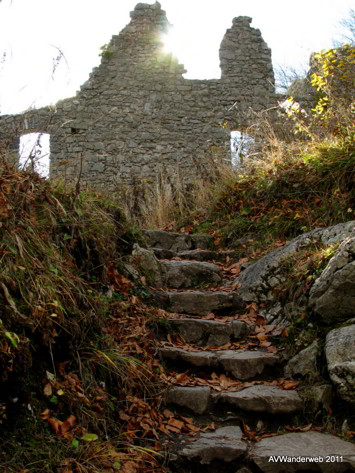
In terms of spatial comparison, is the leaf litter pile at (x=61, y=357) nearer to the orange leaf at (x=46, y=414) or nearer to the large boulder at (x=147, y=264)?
the orange leaf at (x=46, y=414)

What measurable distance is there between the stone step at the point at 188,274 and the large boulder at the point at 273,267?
39 cm

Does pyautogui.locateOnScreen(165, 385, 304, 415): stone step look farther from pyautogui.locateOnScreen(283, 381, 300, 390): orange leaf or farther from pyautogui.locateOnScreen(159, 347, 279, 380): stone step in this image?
pyautogui.locateOnScreen(159, 347, 279, 380): stone step

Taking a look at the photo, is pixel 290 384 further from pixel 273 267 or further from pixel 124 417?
pixel 273 267

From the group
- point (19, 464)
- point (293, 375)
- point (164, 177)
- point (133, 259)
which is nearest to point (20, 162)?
point (133, 259)

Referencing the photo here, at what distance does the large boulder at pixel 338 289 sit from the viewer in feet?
11.7

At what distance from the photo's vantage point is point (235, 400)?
326 centimetres

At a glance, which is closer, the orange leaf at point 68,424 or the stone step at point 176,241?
the orange leaf at point 68,424

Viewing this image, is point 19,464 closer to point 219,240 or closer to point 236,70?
point 219,240

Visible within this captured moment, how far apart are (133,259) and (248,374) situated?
1.58 meters

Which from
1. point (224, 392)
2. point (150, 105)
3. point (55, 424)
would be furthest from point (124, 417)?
point (150, 105)

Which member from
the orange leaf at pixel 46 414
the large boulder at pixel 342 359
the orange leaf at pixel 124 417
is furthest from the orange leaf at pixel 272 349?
the orange leaf at pixel 46 414

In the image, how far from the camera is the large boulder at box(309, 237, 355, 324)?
11.7ft

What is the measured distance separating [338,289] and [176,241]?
3036 millimetres

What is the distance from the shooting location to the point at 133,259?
4.64 meters
